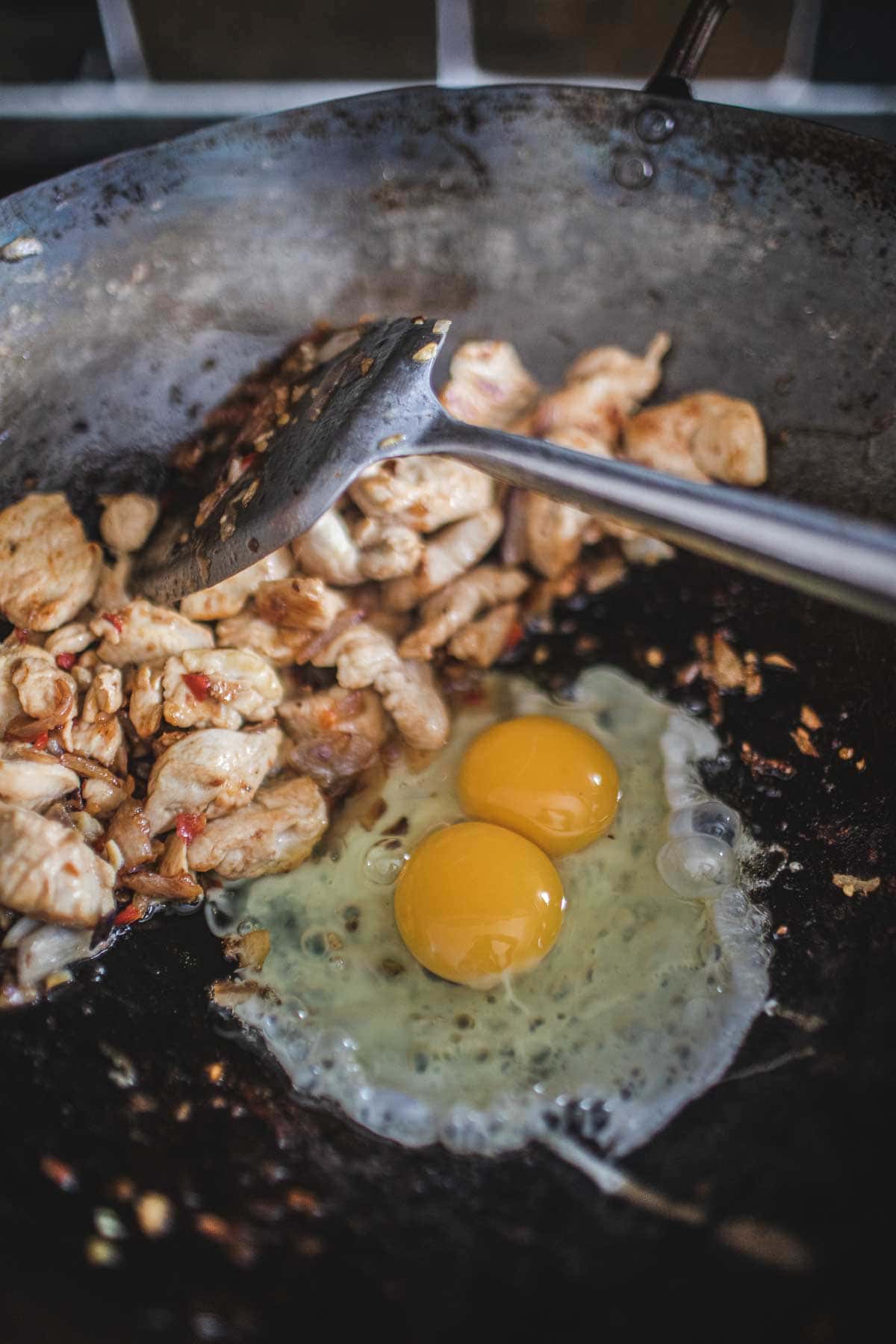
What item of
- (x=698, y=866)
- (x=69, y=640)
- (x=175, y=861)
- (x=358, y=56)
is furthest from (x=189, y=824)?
A: (x=358, y=56)

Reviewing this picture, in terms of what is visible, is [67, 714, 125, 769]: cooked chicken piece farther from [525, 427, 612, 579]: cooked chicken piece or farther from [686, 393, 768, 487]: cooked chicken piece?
[686, 393, 768, 487]: cooked chicken piece

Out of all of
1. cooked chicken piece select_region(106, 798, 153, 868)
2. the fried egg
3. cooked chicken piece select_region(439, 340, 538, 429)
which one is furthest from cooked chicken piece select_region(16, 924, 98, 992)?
cooked chicken piece select_region(439, 340, 538, 429)

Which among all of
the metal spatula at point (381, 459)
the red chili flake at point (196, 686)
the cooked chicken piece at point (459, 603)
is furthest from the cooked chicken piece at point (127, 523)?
the cooked chicken piece at point (459, 603)

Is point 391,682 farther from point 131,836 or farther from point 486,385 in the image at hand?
point 486,385

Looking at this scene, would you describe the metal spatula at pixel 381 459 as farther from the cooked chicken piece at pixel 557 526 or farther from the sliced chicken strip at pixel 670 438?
the sliced chicken strip at pixel 670 438

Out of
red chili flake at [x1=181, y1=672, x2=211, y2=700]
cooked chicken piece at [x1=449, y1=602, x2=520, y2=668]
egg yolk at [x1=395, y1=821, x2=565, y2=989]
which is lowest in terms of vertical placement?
egg yolk at [x1=395, y1=821, x2=565, y2=989]

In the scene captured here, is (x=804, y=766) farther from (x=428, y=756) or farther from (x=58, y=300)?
(x=58, y=300)
